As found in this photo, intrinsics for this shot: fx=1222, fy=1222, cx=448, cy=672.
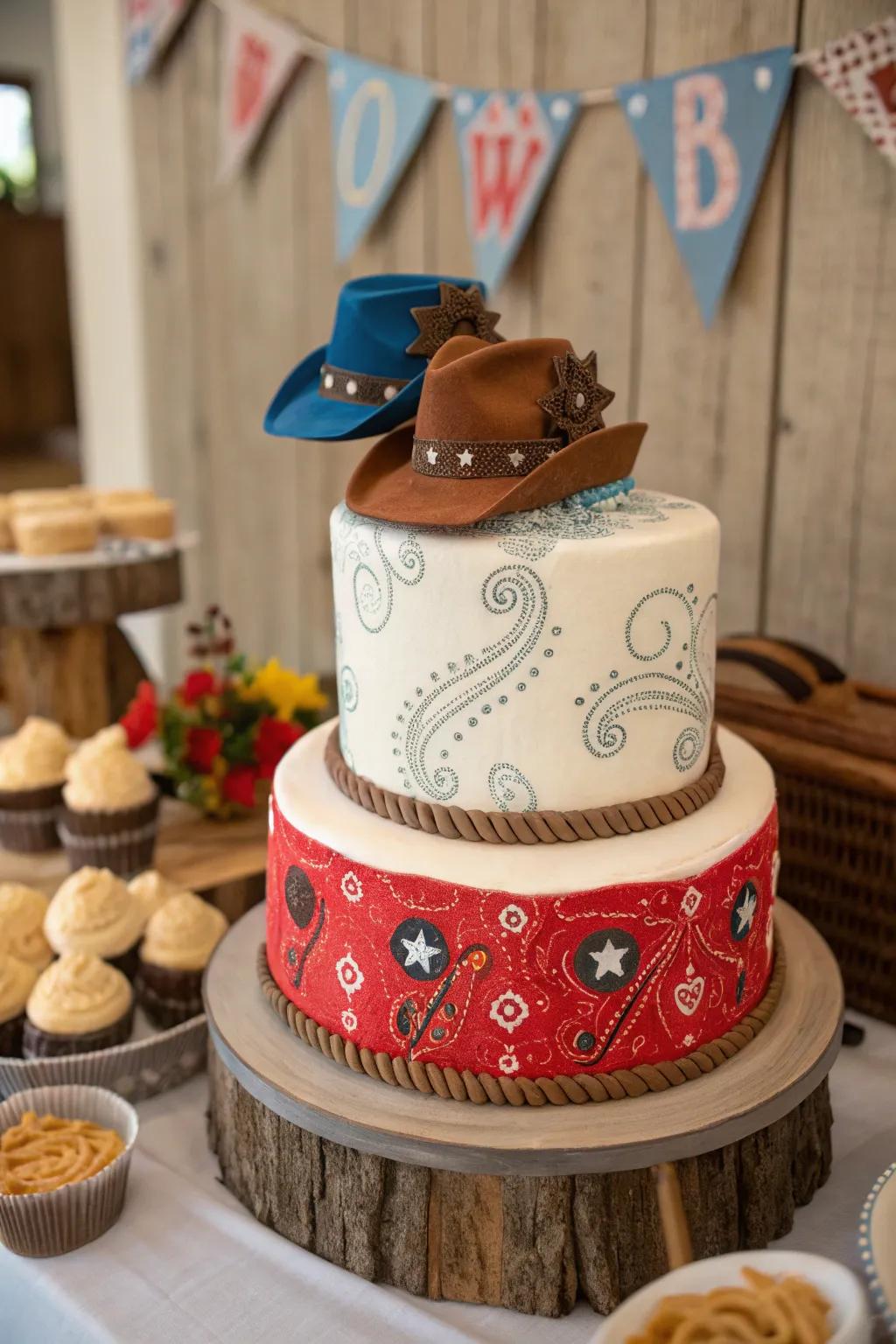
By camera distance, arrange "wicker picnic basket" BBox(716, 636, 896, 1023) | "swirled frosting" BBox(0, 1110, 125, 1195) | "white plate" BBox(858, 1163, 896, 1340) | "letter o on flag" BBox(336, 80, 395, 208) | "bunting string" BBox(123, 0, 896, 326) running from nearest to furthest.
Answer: "white plate" BBox(858, 1163, 896, 1340) < "swirled frosting" BBox(0, 1110, 125, 1195) < "wicker picnic basket" BBox(716, 636, 896, 1023) < "bunting string" BBox(123, 0, 896, 326) < "letter o on flag" BBox(336, 80, 395, 208)

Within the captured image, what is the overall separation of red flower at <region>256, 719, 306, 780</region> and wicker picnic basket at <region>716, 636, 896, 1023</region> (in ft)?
2.20

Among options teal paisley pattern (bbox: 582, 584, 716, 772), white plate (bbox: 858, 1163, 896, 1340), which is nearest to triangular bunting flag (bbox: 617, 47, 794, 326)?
teal paisley pattern (bbox: 582, 584, 716, 772)

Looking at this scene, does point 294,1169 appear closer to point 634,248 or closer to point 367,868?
point 367,868

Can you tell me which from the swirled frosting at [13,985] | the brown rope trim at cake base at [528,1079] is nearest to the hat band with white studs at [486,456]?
the brown rope trim at cake base at [528,1079]

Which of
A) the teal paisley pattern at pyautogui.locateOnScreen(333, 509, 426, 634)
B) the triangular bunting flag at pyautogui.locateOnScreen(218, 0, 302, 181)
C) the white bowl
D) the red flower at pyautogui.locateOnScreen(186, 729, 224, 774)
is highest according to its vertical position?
the triangular bunting flag at pyautogui.locateOnScreen(218, 0, 302, 181)

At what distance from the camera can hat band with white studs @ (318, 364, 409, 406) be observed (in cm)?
127

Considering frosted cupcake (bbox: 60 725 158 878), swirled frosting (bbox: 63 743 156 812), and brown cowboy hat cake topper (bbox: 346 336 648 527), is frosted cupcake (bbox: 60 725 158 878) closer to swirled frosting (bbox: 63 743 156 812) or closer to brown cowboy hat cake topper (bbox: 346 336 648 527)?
swirled frosting (bbox: 63 743 156 812)

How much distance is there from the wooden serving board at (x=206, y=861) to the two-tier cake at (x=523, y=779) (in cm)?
59

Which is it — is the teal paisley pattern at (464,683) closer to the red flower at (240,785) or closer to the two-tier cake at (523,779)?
the two-tier cake at (523,779)

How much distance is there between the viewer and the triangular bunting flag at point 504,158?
2.08m

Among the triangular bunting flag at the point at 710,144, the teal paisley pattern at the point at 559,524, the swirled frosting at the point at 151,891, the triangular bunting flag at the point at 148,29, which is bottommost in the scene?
the swirled frosting at the point at 151,891

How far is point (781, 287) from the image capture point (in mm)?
1844

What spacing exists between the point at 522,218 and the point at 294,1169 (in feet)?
5.35

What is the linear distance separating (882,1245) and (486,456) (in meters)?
0.73
